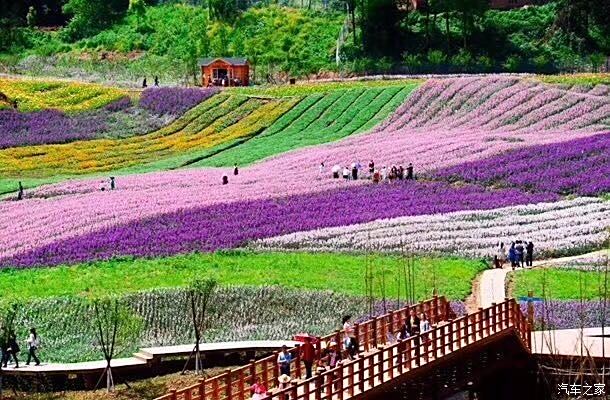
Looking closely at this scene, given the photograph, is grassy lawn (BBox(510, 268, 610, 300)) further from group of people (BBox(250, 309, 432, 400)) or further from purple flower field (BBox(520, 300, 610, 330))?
group of people (BBox(250, 309, 432, 400))

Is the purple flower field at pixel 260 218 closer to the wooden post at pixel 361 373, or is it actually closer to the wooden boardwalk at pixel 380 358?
the wooden boardwalk at pixel 380 358

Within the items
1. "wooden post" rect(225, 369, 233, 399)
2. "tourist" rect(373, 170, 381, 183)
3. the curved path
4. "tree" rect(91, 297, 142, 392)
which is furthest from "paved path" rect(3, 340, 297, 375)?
"tourist" rect(373, 170, 381, 183)

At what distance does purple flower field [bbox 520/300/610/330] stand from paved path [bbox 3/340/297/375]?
829 centimetres

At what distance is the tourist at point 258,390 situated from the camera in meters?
32.7

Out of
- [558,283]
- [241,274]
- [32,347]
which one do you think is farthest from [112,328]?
[558,283]

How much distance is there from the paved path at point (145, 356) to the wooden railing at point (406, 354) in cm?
555

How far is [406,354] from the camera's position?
1464 inches

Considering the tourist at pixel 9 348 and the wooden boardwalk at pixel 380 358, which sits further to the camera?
the tourist at pixel 9 348

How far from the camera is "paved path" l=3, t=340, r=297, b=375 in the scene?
1693 inches

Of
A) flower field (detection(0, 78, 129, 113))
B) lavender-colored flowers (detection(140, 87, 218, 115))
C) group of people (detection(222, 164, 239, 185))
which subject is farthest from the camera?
flower field (detection(0, 78, 129, 113))

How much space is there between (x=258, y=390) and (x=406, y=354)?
209 inches

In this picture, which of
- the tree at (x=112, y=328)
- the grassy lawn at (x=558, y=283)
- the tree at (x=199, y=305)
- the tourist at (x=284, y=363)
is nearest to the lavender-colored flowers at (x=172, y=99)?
the grassy lawn at (x=558, y=283)

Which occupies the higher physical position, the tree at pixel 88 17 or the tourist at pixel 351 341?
the tree at pixel 88 17

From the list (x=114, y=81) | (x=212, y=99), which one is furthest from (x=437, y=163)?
(x=114, y=81)
